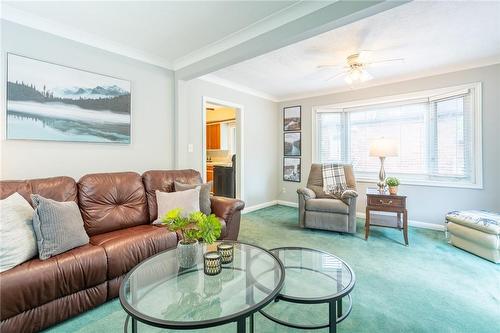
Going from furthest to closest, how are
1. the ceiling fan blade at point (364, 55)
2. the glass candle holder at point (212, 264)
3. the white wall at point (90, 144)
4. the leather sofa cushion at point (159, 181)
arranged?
the ceiling fan blade at point (364, 55) < the leather sofa cushion at point (159, 181) < the white wall at point (90, 144) < the glass candle holder at point (212, 264)

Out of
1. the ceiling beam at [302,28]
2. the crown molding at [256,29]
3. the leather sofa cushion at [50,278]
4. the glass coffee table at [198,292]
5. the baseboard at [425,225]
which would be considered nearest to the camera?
the glass coffee table at [198,292]

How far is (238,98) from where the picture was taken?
4.41 m

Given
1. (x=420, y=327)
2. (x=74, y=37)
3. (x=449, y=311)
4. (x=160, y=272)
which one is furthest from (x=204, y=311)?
(x=74, y=37)

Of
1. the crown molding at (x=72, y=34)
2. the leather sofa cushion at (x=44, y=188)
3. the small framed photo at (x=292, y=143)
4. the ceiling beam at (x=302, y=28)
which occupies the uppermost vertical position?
the crown molding at (x=72, y=34)

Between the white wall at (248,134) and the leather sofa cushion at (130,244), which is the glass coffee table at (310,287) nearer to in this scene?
the leather sofa cushion at (130,244)

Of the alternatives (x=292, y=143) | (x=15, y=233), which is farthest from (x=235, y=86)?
(x=15, y=233)

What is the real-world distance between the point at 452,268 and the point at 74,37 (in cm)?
443

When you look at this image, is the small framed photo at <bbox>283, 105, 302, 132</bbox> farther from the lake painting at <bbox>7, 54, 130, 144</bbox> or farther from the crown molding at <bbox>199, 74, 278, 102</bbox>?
the lake painting at <bbox>7, 54, 130, 144</bbox>

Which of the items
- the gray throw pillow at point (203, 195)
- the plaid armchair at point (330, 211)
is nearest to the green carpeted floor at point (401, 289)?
the plaid armchair at point (330, 211)

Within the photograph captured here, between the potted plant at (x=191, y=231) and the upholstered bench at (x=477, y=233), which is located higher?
the potted plant at (x=191, y=231)

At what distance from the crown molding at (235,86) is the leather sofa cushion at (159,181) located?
1685 millimetres

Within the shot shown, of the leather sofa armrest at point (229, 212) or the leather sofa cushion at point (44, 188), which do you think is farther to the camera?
the leather sofa armrest at point (229, 212)

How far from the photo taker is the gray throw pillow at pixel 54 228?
163 centimetres

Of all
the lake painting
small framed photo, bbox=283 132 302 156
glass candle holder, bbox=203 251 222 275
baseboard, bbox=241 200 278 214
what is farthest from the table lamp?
the lake painting
